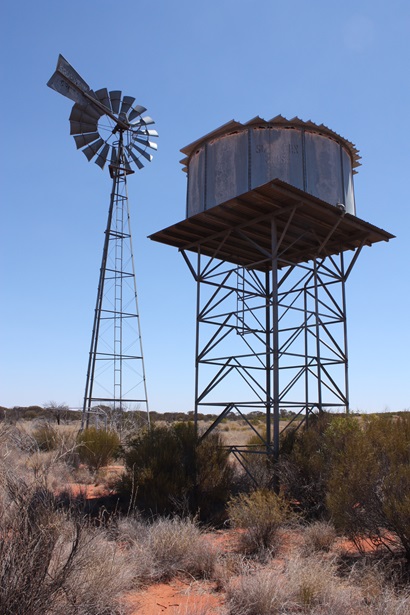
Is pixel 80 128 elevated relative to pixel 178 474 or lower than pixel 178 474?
elevated

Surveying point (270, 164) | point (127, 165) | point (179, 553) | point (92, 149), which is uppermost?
point (92, 149)

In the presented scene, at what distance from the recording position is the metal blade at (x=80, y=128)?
21.3 metres

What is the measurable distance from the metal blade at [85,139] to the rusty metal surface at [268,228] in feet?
28.5

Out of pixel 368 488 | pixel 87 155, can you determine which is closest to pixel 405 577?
pixel 368 488

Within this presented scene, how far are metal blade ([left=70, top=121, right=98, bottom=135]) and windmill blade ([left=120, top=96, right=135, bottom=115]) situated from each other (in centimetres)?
170

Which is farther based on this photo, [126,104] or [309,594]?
[126,104]

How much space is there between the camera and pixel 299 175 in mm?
13016

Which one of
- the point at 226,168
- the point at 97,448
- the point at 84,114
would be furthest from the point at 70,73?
the point at 97,448

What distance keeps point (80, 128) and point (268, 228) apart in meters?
10.9

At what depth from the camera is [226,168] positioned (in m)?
13.5

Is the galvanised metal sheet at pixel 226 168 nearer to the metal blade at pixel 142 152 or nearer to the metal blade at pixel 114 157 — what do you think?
the metal blade at pixel 114 157

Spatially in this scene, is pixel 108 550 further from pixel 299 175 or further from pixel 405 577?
pixel 299 175

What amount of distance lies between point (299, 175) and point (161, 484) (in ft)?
24.6

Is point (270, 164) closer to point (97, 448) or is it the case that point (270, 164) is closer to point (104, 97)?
point (97, 448)
